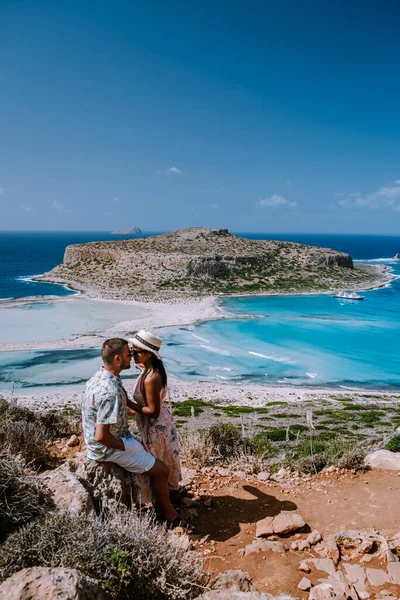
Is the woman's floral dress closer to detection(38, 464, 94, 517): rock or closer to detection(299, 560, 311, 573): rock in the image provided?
detection(38, 464, 94, 517): rock

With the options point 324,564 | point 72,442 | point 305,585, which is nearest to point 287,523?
point 324,564

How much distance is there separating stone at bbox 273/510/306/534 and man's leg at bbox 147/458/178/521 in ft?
4.04

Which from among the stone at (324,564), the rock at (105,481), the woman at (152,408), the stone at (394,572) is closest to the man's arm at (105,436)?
the rock at (105,481)

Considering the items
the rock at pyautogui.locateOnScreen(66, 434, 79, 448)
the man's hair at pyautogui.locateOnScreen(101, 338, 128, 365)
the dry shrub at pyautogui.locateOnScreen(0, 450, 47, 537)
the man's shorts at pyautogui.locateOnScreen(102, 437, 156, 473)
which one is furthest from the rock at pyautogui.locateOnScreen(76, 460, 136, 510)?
the rock at pyautogui.locateOnScreen(66, 434, 79, 448)

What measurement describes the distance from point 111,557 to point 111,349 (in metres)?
1.89

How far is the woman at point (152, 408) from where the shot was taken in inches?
183

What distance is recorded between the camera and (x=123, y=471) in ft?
15.3

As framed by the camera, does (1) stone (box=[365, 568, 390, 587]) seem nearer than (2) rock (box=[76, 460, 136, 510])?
Yes

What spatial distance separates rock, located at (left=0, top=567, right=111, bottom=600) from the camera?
2506mm

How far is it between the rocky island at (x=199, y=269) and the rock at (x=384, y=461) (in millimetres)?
53460

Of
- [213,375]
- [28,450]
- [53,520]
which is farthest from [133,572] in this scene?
[213,375]

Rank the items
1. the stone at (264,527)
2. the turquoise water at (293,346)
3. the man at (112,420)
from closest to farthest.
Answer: the man at (112,420) → the stone at (264,527) → the turquoise water at (293,346)

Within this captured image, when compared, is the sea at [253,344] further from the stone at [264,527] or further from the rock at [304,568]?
the rock at [304,568]

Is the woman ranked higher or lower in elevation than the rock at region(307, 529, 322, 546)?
higher
